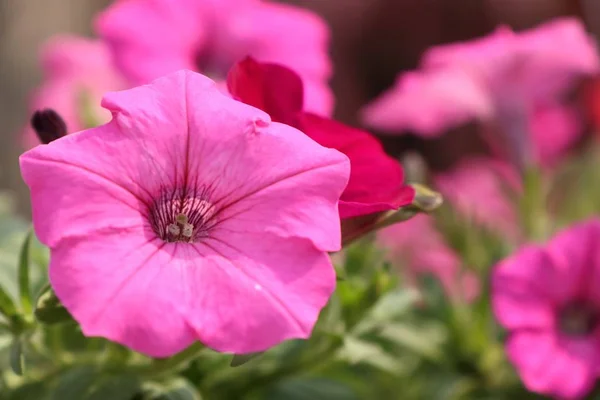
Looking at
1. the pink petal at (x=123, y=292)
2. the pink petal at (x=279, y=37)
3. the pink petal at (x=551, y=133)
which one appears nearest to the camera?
the pink petal at (x=123, y=292)

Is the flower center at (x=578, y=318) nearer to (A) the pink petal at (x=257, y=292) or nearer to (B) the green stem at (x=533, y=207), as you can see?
(B) the green stem at (x=533, y=207)

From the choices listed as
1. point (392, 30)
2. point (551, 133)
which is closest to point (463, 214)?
point (551, 133)

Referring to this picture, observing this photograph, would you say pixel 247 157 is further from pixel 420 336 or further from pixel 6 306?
pixel 420 336

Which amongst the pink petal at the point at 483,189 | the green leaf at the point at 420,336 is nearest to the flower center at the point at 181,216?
the green leaf at the point at 420,336

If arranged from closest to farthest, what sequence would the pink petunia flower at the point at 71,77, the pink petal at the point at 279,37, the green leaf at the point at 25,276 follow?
the green leaf at the point at 25,276, the pink petal at the point at 279,37, the pink petunia flower at the point at 71,77

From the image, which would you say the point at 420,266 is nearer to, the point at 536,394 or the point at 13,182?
the point at 536,394

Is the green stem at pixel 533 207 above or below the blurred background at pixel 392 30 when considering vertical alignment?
above
